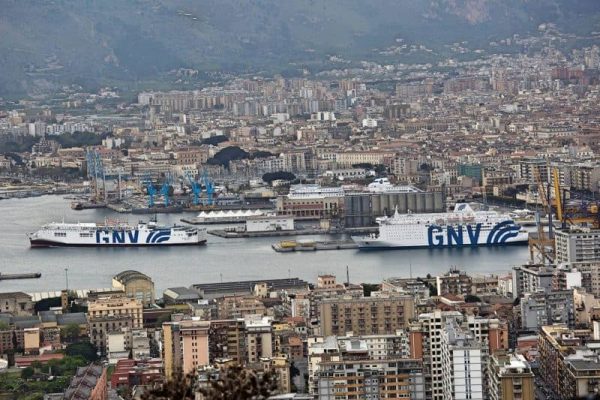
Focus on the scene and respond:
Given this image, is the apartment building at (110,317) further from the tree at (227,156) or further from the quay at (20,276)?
the tree at (227,156)

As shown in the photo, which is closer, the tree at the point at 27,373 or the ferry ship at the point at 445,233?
the tree at the point at 27,373

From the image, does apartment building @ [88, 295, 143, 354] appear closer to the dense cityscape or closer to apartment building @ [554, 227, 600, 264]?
the dense cityscape

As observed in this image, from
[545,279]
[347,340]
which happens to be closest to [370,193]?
[545,279]

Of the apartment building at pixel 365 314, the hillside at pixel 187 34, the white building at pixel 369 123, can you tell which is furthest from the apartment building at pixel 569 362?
the hillside at pixel 187 34

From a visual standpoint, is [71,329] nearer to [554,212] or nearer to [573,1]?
[554,212]

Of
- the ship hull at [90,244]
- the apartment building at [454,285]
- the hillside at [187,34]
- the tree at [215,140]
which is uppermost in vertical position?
the hillside at [187,34]

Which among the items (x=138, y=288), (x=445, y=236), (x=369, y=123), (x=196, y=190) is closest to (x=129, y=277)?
(x=138, y=288)

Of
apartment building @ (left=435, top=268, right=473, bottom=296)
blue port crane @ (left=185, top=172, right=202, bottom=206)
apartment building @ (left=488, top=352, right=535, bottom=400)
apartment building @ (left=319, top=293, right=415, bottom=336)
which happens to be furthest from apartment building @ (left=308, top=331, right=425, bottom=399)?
blue port crane @ (left=185, top=172, right=202, bottom=206)
